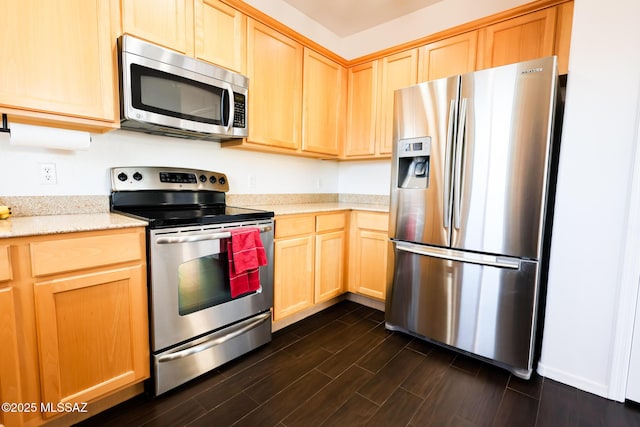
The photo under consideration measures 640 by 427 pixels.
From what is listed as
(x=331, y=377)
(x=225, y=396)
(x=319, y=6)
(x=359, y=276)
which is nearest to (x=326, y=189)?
(x=359, y=276)

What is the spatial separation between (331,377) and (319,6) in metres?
3.03

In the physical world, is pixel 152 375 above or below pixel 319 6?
below

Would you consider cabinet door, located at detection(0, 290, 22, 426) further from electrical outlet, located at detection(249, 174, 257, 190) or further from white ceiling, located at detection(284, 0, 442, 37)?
white ceiling, located at detection(284, 0, 442, 37)

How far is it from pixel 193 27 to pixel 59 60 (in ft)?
2.43

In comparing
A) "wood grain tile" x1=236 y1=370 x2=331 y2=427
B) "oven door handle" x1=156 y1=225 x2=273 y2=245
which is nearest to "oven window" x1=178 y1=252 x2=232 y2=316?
"oven door handle" x1=156 y1=225 x2=273 y2=245

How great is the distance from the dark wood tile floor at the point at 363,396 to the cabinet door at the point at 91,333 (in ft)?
0.72

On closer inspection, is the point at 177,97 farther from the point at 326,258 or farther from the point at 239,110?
the point at 326,258

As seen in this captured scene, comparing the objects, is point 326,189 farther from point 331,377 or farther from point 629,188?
point 629,188

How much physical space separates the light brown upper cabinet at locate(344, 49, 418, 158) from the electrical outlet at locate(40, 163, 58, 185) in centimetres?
224

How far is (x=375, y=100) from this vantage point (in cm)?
279

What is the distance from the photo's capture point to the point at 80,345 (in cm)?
129

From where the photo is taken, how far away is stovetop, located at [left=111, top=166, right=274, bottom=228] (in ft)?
5.37

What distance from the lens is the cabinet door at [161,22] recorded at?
1.57 meters

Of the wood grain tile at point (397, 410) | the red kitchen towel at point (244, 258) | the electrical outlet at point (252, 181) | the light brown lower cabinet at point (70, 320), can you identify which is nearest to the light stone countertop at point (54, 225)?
the light brown lower cabinet at point (70, 320)
